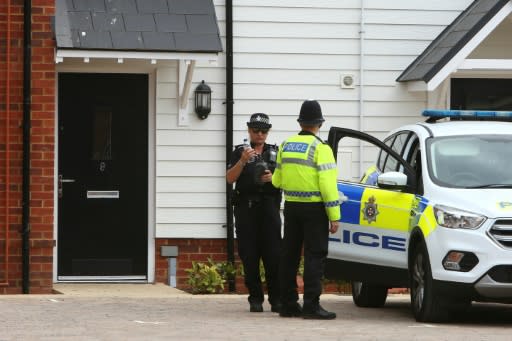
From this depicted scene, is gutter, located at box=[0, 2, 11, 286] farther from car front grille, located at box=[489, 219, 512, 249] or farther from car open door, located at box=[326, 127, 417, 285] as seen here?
car front grille, located at box=[489, 219, 512, 249]

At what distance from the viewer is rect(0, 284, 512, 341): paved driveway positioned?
34.5ft

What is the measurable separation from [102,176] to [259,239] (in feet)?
14.1

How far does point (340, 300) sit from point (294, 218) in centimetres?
296

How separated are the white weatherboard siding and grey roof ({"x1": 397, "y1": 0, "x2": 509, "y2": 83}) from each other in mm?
166

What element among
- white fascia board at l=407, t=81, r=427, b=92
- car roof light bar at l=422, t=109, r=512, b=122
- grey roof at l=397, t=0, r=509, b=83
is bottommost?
car roof light bar at l=422, t=109, r=512, b=122

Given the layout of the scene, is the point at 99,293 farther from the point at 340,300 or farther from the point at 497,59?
the point at 497,59

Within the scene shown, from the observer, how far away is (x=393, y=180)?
1212cm

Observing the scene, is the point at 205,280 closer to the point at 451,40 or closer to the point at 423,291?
the point at 451,40

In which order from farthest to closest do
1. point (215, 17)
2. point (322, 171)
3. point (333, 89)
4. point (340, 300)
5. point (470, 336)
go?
point (333, 89), point (215, 17), point (340, 300), point (322, 171), point (470, 336)

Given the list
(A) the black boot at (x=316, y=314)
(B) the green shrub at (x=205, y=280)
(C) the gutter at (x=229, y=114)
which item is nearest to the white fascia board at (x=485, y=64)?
(C) the gutter at (x=229, y=114)

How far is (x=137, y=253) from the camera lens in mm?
16672

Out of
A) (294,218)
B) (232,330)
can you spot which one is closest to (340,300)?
(294,218)

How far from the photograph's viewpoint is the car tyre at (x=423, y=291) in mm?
11531

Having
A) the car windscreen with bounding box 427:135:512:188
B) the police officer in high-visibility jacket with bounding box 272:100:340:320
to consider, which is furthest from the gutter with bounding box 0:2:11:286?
the car windscreen with bounding box 427:135:512:188
